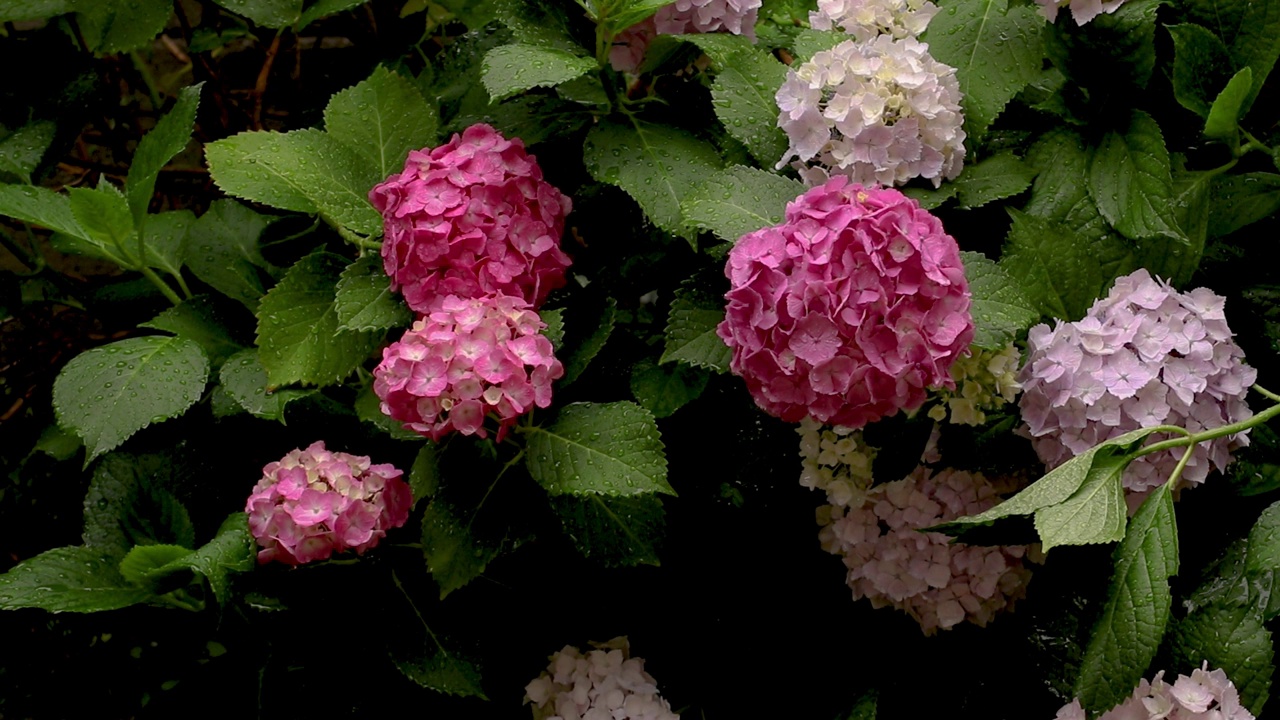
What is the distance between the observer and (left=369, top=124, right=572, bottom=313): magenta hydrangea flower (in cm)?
105

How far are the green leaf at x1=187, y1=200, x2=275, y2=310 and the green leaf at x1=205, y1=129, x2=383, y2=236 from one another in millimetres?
192

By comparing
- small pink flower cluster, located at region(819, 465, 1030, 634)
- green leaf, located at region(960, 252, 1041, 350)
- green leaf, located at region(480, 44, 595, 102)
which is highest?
green leaf, located at region(480, 44, 595, 102)

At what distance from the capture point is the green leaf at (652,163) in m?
1.07

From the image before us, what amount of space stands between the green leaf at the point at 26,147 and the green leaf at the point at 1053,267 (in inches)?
44.7

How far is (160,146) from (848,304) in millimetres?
795

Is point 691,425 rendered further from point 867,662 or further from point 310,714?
point 310,714

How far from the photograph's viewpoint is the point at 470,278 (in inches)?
41.9

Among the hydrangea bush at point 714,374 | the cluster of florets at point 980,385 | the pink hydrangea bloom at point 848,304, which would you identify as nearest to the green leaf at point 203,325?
the hydrangea bush at point 714,374

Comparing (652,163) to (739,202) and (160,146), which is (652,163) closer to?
(739,202)

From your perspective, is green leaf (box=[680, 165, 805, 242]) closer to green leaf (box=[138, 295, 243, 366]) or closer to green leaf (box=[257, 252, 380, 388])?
green leaf (box=[257, 252, 380, 388])

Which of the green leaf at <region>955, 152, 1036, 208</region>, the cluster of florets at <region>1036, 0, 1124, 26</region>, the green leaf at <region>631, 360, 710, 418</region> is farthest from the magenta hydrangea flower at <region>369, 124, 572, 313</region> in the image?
the cluster of florets at <region>1036, 0, 1124, 26</region>

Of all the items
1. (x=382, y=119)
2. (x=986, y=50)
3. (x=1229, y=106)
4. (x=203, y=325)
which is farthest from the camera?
Answer: (x=203, y=325)

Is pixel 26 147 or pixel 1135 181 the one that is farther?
pixel 26 147

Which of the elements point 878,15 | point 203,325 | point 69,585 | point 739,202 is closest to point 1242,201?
point 878,15
